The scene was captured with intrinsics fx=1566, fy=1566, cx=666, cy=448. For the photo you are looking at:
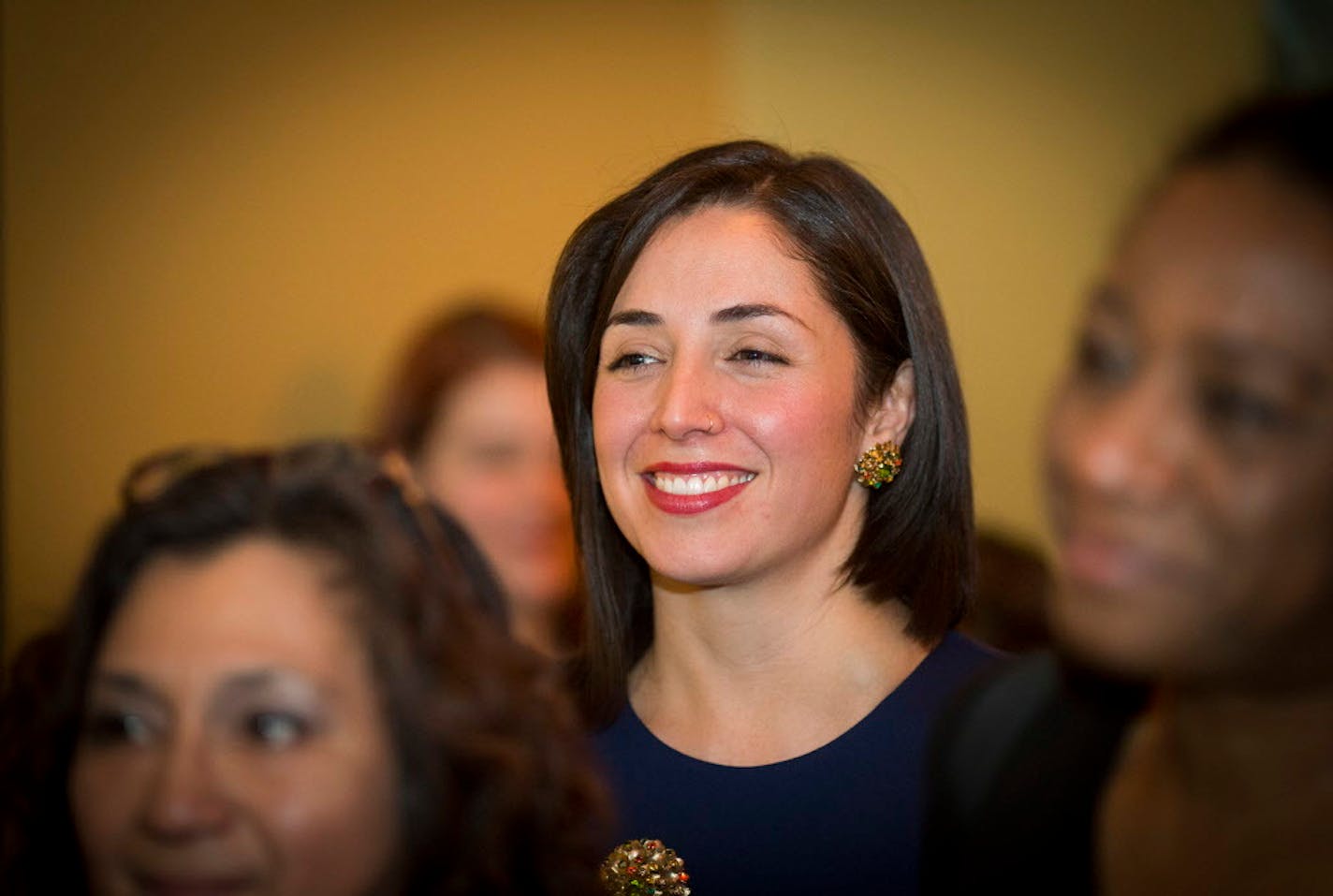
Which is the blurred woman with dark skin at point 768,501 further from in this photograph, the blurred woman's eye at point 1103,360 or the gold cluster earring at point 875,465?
the blurred woman's eye at point 1103,360

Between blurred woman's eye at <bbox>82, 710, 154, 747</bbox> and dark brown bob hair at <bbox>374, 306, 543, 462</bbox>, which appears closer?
blurred woman's eye at <bbox>82, 710, 154, 747</bbox>

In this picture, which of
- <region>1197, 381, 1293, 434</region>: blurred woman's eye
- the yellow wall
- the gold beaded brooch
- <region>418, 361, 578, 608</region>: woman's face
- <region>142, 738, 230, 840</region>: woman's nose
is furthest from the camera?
the yellow wall

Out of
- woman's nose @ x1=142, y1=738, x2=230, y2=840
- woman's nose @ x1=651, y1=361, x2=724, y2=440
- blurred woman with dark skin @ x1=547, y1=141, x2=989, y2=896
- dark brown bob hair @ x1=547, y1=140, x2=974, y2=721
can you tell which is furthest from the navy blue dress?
woman's nose @ x1=142, y1=738, x2=230, y2=840

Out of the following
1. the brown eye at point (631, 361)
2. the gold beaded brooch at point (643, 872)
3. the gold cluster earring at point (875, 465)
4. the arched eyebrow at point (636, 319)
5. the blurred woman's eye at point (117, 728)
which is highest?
the arched eyebrow at point (636, 319)

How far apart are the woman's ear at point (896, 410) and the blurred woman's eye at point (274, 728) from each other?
0.90 meters

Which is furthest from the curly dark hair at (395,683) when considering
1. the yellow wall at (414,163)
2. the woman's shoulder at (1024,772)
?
the yellow wall at (414,163)

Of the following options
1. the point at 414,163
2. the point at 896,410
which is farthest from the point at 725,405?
the point at 414,163

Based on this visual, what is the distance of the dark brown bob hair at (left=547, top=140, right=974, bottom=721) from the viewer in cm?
186

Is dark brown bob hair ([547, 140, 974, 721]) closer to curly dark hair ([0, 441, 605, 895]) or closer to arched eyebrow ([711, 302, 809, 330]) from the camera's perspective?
arched eyebrow ([711, 302, 809, 330])

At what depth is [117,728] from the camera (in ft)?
4.07

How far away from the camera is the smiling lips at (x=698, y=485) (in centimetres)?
177

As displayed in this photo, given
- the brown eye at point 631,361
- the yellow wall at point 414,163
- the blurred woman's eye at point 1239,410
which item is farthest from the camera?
the yellow wall at point 414,163

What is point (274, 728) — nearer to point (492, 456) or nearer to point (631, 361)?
point (631, 361)

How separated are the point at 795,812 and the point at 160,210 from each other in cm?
265
